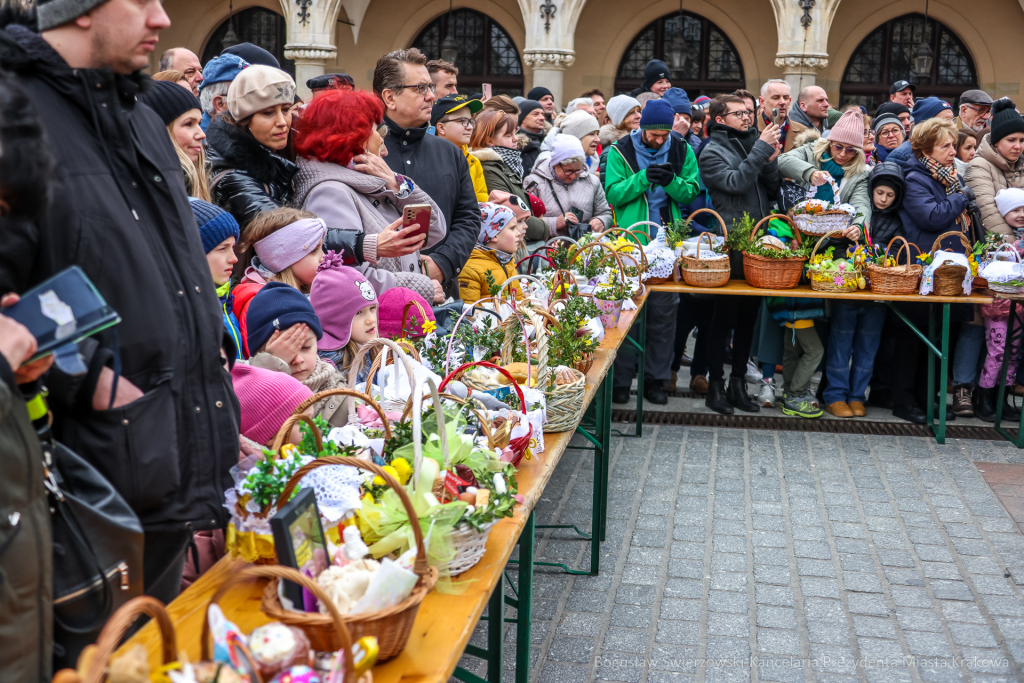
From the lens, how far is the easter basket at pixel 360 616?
61.7 inches

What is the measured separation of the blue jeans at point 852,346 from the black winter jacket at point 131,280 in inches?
206

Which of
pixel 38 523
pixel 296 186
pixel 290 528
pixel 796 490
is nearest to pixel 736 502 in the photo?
pixel 796 490

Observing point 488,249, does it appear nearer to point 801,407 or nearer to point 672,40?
point 801,407

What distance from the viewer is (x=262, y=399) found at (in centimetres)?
253

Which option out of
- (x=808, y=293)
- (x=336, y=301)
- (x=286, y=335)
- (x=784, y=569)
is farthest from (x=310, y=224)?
(x=808, y=293)

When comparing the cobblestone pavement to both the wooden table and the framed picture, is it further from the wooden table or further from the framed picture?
the framed picture

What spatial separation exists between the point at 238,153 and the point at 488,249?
181 centimetres

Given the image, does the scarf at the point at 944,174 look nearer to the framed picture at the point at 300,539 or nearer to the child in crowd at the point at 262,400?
the child in crowd at the point at 262,400

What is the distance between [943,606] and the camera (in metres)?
3.79

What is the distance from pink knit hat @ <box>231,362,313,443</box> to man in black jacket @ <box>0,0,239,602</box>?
464mm

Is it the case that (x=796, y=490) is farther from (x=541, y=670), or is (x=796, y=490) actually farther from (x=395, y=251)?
(x=395, y=251)

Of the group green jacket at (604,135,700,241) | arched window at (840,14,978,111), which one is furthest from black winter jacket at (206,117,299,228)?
arched window at (840,14,978,111)

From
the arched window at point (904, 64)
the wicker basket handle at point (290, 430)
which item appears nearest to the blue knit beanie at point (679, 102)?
the wicker basket handle at point (290, 430)

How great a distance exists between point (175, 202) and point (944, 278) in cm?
510
